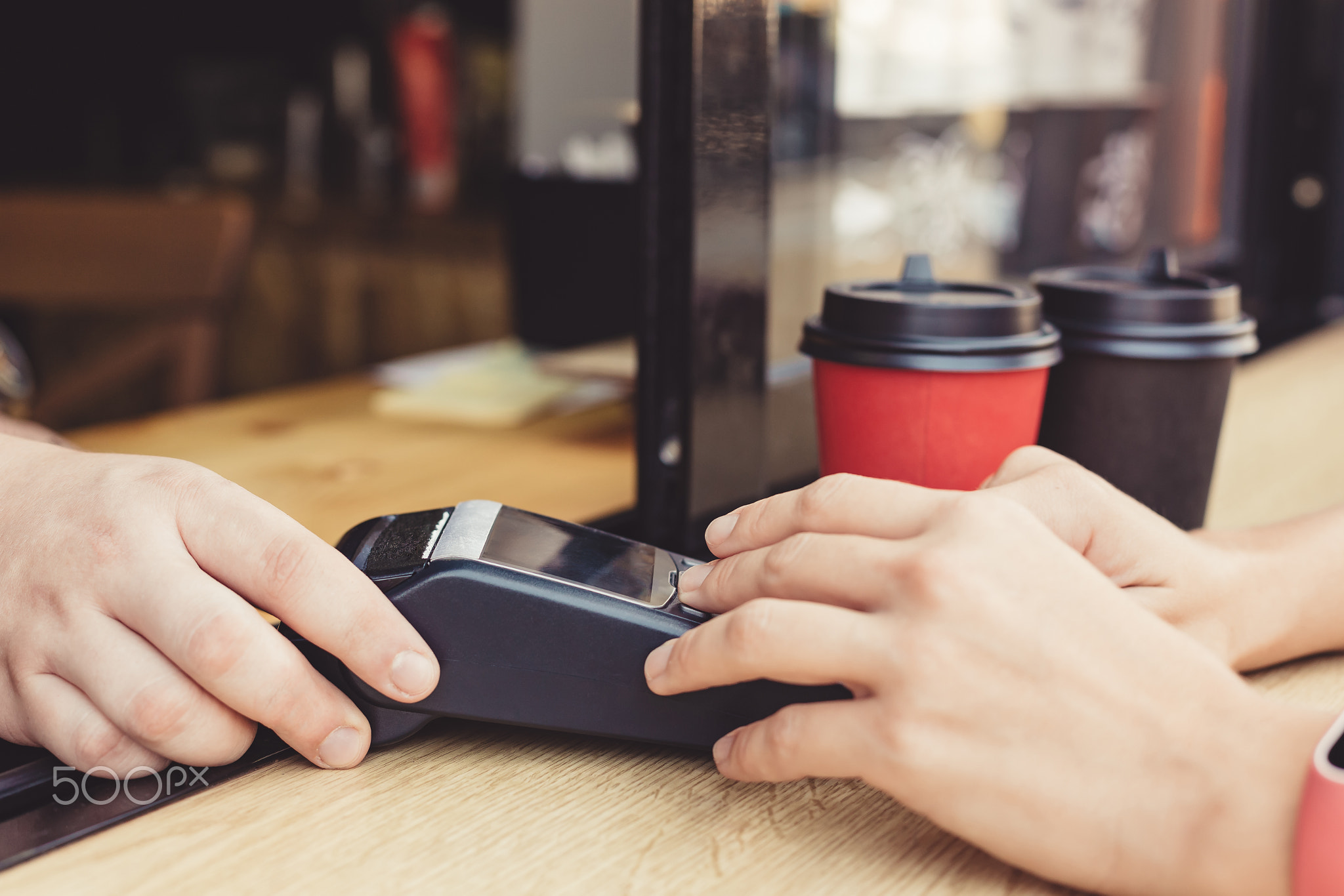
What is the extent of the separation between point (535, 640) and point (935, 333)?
0.23m

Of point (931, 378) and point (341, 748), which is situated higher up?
point (931, 378)

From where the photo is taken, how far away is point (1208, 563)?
48cm

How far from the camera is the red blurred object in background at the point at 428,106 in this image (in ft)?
9.41

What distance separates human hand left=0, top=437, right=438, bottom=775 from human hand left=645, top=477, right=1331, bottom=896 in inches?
5.4

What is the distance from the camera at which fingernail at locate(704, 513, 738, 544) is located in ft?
1.40

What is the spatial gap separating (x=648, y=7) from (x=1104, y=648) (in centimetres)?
39

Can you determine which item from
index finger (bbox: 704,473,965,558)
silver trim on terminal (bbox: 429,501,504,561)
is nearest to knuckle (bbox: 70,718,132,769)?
silver trim on terminal (bbox: 429,501,504,561)

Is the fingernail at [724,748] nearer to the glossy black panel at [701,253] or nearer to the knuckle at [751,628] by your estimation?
the knuckle at [751,628]

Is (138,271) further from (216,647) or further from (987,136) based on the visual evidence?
(216,647)

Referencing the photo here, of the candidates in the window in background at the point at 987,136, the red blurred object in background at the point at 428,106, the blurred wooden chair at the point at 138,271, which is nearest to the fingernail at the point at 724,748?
the window in background at the point at 987,136

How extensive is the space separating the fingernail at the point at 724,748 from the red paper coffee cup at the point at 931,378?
0.56 feet

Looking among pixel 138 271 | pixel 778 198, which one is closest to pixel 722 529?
pixel 778 198

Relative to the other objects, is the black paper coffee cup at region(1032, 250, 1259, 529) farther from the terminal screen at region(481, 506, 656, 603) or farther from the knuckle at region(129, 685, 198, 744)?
the knuckle at region(129, 685, 198, 744)

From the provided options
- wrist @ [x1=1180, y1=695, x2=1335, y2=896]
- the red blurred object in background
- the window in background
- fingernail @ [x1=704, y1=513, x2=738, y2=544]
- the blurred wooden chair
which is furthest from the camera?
the red blurred object in background
